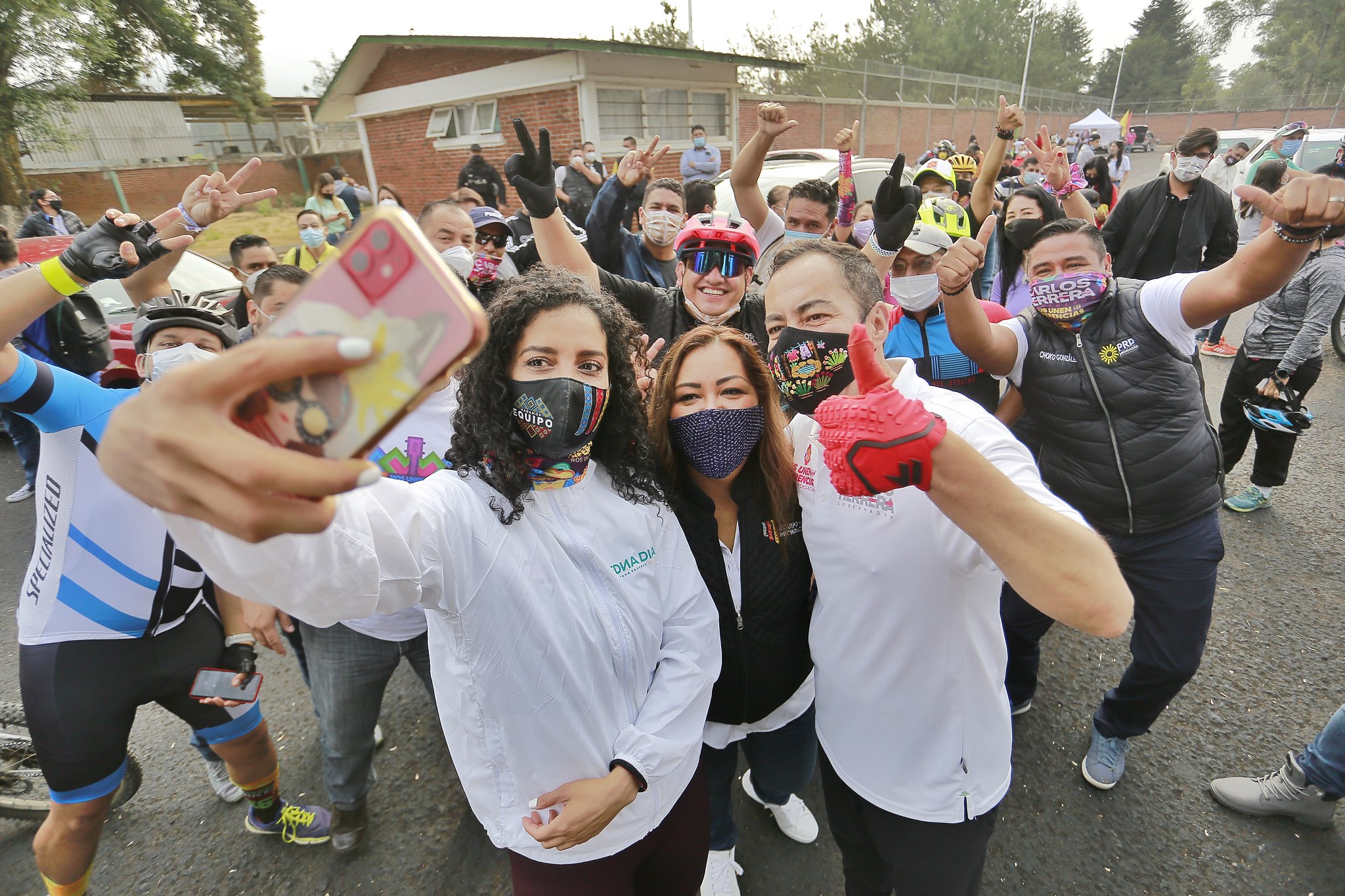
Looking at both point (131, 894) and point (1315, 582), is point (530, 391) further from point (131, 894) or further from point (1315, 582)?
point (1315, 582)

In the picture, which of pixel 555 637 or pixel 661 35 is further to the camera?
pixel 661 35

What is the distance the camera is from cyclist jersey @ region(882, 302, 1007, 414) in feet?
9.93

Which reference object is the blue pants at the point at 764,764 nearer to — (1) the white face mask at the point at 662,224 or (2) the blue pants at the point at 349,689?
(2) the blue pants at the point at 349,689

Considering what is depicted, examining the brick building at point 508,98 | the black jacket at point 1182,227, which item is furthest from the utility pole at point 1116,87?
the black jacket at point 1182,227

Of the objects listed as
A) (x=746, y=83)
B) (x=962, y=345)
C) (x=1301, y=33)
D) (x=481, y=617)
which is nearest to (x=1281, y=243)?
(x=962, y=345)

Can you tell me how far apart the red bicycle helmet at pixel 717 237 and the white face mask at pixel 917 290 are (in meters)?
0.73

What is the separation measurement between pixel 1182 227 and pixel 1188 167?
0.44 m

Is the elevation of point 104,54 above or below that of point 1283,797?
above

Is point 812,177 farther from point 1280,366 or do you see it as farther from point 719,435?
point 719,435

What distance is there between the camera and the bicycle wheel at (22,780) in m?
2.58

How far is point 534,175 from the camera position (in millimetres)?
2883

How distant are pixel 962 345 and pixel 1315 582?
3.23 metres


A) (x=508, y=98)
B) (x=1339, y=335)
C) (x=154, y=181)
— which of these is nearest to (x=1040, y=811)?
(x=1339, y=335)

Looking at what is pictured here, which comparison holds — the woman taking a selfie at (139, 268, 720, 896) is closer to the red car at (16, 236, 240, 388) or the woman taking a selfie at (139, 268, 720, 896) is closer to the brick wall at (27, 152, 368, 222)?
the red car at (16, 236, 240, 388)
